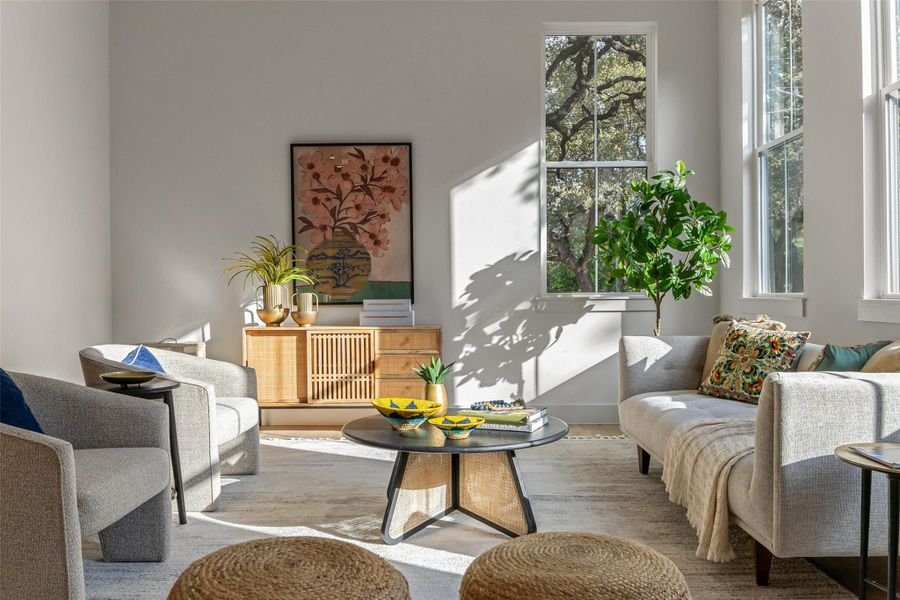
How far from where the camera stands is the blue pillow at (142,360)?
3.25 m

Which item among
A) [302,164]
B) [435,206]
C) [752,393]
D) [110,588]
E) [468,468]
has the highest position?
[302,164]

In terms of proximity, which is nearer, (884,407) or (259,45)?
(884,407)

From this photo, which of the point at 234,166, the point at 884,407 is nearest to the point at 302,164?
the point at 234,166

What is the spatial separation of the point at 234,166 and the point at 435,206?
144cm

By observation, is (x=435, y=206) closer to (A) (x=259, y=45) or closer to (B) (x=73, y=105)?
(A) (x=259, y=45)

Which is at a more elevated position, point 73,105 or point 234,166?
point 73,105

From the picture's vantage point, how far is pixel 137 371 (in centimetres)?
283

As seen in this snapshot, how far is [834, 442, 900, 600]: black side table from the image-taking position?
170 centimetres

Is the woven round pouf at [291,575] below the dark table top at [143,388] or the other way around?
below

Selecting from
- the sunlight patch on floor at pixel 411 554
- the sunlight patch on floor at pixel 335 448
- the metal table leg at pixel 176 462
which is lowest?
the sunlight patch on floor at pixel 411 554

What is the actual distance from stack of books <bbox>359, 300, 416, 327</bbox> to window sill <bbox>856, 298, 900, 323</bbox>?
2602mm

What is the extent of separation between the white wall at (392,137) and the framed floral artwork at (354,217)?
10cm

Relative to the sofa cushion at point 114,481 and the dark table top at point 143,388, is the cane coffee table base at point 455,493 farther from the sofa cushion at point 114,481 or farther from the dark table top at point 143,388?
the dark table top at point 143,388

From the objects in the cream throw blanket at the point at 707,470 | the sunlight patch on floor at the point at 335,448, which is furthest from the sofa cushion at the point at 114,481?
the cream throw blanket at the point at 707,470
